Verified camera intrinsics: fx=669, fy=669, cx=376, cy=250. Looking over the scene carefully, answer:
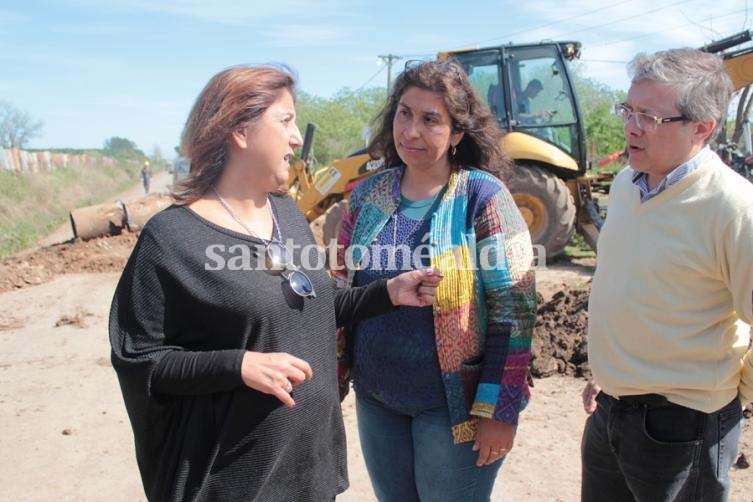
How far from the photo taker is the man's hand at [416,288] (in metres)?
2.06

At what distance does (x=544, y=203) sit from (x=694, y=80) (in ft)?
22.5

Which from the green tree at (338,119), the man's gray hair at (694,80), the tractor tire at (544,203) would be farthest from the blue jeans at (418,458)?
the green tree at (338,119)

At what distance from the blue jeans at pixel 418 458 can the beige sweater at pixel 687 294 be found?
0.52 metres

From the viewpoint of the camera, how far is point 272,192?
2.04 m

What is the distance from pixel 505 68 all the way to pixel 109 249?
7503 mm

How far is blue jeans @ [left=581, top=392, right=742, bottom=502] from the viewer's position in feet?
6.36

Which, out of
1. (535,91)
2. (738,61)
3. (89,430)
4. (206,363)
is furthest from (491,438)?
(738,61)

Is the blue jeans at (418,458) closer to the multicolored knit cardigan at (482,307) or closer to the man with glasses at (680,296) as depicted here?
the multicolored knit cardigan at (482,307)

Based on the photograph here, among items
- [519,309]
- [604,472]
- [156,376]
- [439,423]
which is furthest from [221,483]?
[604,472]

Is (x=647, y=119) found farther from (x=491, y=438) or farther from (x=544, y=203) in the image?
(x=544, y=203)

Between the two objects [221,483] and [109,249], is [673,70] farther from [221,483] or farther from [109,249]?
[109,249]

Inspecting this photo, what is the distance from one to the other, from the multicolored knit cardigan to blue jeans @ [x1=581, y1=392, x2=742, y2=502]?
34 cm

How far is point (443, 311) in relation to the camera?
6.98ft

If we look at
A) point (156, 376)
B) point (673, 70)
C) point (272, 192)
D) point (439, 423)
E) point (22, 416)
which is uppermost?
point (673, 70)
